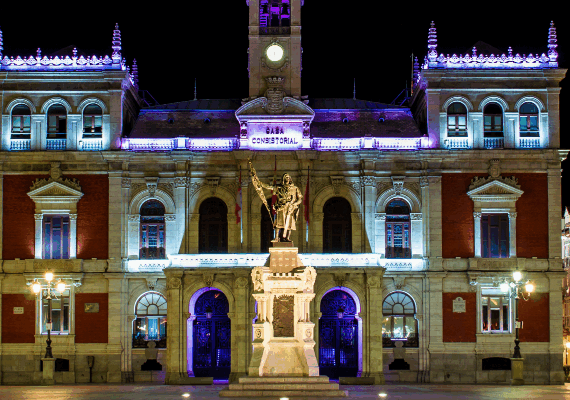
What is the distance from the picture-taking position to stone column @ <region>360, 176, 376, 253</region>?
44719mm

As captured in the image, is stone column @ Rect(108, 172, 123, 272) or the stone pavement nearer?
the stone pavement

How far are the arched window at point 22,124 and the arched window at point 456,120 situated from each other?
21945 millimetres

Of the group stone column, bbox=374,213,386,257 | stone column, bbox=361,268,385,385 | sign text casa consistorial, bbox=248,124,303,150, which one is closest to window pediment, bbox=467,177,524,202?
stone column, bbox=374,213,386,257

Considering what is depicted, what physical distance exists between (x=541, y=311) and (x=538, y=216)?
15.8 ft

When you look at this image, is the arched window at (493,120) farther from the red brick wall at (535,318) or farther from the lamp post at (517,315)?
the red brick wall at (535,318)

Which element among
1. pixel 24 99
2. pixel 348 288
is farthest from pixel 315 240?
pixel 24 99

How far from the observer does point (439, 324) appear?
44062mm

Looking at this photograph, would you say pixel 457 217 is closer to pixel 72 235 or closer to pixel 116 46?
pixel 72 235

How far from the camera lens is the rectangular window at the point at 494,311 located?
44.2m

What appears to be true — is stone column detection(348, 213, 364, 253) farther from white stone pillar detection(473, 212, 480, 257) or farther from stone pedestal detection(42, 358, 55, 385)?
stone pedestal detection(42, 358, 55, 385)

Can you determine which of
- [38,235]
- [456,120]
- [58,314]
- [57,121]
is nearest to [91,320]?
[58,314]

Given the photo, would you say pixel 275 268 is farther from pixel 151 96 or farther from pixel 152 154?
pixel 151 96

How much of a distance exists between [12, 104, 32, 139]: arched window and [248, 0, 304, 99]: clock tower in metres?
11.7

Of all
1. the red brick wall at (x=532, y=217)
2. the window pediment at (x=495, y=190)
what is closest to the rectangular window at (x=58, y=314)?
the window pediment at (x=495, y=190)
